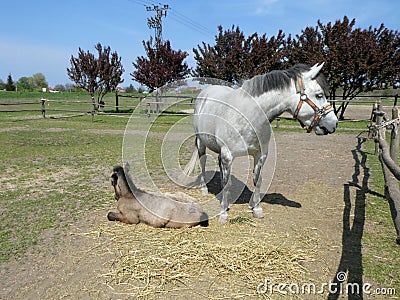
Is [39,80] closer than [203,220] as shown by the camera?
No

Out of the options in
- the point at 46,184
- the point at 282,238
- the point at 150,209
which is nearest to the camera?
the point at 282,238

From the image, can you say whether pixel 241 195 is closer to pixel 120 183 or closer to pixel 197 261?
pixel 120 183

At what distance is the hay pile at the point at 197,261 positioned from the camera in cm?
257

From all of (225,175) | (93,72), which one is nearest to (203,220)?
(225,175)

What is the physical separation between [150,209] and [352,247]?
238 cm

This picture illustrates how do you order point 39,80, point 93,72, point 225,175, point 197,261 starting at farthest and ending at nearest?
point 39,80 < point 93,72 < point 225,175 < point 197,261

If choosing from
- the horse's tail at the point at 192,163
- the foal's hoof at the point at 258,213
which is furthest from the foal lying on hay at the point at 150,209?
the horse's tail at the point at 192,163

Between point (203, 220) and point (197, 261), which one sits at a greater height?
point (203, 220)

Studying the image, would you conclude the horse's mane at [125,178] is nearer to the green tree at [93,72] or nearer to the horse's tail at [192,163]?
the horse's tail at [192,163]

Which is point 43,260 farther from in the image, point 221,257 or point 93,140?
point 93,140

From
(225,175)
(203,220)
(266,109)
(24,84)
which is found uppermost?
(24,84)

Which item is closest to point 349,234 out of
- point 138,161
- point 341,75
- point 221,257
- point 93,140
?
point 221,257

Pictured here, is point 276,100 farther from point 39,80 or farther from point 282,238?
point 39,80

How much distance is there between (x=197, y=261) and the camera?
116 inches
